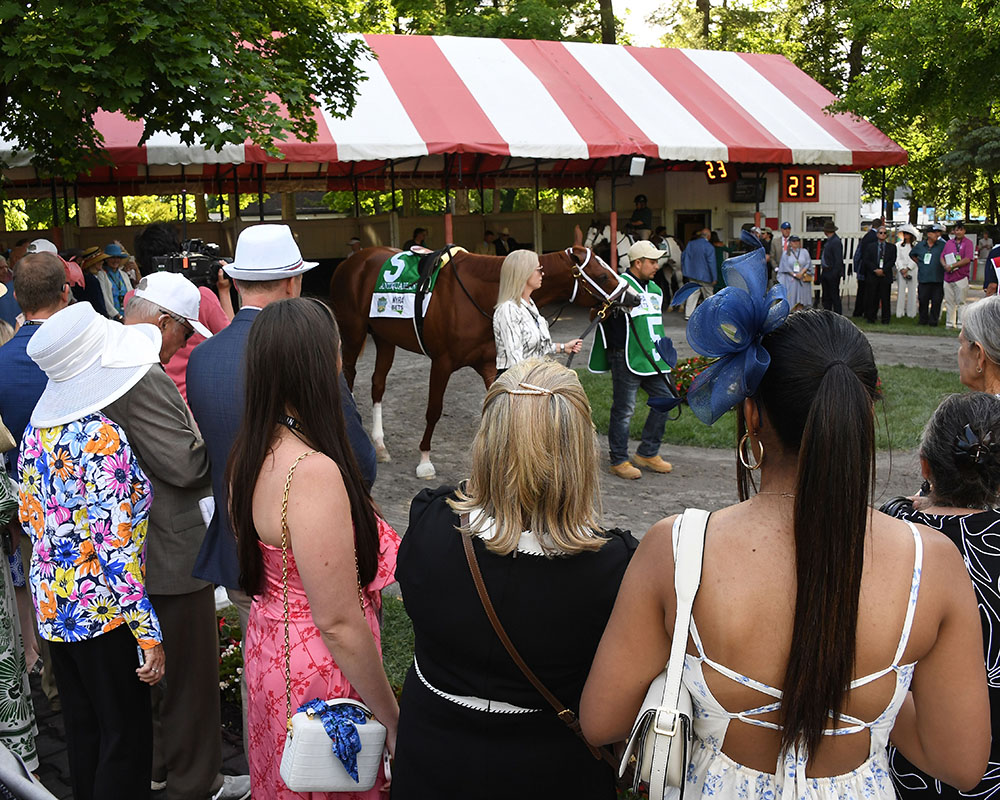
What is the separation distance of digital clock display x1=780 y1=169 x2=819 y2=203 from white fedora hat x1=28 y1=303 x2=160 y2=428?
68.9ft

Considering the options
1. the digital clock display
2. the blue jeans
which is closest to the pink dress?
the blue jeans

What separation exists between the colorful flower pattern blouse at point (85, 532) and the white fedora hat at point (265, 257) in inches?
31.1

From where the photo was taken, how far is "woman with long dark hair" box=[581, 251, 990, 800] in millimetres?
1686

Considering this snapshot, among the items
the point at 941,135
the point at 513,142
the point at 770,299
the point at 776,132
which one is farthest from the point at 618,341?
the point at 941,135

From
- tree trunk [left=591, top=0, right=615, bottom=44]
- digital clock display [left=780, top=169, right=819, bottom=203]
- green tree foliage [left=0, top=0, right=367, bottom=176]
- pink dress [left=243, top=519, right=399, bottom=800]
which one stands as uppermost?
tree trunk [left=591, top=0, right=615, bottom=44]

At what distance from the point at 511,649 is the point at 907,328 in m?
17.8

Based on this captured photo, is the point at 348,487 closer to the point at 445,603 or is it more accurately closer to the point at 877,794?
the point at 445,603

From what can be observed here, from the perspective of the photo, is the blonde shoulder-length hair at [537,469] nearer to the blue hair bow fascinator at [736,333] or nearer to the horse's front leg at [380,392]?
the blue hair bow fascinator at [736,333]

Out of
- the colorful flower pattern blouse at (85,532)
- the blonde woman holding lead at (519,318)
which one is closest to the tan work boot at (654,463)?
the blonde woman holding lead at (519,318)

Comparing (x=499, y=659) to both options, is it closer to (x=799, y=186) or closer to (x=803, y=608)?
(x=803, y=608)

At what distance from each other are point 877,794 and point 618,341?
251 inches

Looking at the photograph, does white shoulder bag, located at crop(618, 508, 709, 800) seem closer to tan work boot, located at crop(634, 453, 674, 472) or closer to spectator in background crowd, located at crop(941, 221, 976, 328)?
tan work boot, located at crop(634, 453, 674, 472)

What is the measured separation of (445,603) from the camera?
7.04 feet

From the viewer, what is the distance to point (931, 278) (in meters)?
18.3
